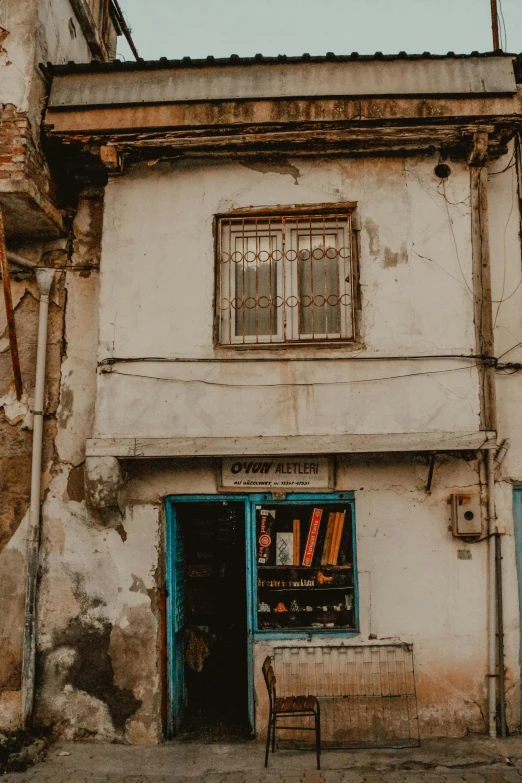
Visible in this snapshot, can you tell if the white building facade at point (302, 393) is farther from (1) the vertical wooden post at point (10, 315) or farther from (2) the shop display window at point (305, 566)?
(1) the vertical wooden post at point (10, 315)

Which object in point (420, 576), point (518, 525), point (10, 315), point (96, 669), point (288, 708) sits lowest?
point (288, 708)

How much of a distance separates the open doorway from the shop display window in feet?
3.48

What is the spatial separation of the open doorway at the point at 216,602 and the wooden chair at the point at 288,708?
5.91ft

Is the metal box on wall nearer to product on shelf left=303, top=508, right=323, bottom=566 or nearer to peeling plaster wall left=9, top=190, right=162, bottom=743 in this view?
product on shelf left=303, top=508, right=323, bottom=566

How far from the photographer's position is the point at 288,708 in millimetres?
5742

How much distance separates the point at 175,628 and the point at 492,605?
3.25 meters

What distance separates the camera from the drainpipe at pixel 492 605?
20.8 ft

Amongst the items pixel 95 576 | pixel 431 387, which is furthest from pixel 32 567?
pixel 431 387

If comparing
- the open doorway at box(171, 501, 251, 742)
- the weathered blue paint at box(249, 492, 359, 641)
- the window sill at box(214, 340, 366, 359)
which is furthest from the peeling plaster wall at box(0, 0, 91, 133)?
the open doorway at box(171, 501, 251, 742)

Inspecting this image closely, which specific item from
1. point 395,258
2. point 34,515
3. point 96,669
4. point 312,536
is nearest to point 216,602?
point 96,669

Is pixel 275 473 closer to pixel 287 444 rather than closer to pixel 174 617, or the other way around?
pixel 287 444

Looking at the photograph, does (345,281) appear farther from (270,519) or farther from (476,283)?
(270,519)

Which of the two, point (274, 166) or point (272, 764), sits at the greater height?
point (274, 166)

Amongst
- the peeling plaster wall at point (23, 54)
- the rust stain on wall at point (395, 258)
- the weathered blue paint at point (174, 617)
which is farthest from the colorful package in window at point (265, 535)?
the peeling plaster wall at point (23, 54)
